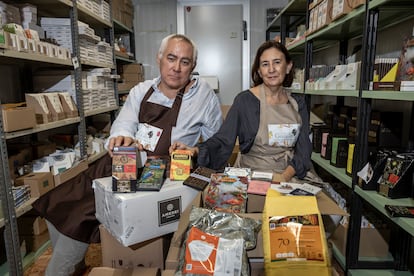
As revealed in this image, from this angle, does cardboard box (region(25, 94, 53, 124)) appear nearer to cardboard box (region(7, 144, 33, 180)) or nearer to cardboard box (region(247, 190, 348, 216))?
cardboard box (region(7, 144, 33, 180))

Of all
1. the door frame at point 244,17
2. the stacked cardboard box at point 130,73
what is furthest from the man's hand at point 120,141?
the door frame at point 244,17

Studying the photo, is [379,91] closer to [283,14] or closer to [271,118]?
[271,118]

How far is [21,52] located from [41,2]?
2.59 feet

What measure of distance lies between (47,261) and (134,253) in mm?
1174

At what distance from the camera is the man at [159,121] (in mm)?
1522

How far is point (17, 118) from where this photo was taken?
177cm

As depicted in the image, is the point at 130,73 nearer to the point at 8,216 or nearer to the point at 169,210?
the point at 8,216

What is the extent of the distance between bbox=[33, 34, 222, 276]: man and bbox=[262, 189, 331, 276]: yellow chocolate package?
89 centimetres

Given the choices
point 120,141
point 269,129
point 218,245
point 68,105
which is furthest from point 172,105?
point 68,105

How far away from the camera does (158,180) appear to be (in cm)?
117

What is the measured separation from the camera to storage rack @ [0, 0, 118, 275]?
1.71 metres

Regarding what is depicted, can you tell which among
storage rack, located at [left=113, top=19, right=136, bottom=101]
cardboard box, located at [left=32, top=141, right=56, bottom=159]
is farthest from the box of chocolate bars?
storage rack, located at [left=113, top=19, right=136, bottom=101]

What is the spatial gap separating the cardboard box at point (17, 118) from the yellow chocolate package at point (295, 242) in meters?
1.54

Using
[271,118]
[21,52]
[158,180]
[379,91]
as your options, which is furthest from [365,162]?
[21,52]
